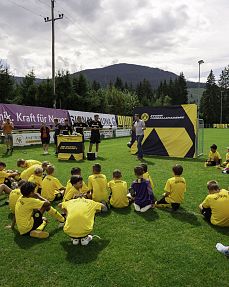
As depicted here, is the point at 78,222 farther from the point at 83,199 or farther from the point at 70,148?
the point at 70,148

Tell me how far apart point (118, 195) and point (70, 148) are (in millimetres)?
8528

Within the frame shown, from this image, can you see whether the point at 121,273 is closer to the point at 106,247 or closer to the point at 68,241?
the point at 106,247

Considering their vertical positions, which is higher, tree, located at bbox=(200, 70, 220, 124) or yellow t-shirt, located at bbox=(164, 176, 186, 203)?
tree, located at bbox=(200, 70, 220, 124)

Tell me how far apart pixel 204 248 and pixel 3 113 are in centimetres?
1926

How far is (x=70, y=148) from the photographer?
15500 millimetres

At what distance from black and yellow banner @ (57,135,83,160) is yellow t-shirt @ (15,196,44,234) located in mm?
9628

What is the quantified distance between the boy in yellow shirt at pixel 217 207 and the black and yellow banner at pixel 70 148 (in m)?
9.69

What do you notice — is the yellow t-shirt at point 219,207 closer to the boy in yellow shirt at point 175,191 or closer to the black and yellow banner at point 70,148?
the boy in yellow shirt at point 175,191

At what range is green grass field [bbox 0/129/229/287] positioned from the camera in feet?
13.8

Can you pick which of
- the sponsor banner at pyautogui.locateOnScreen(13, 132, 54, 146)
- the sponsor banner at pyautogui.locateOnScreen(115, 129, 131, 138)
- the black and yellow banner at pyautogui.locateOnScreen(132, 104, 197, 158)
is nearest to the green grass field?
the black and yellow banner at pyautogui.locateOnScreen(132, 104, 197, 158)

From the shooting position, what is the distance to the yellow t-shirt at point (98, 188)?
7.30 m

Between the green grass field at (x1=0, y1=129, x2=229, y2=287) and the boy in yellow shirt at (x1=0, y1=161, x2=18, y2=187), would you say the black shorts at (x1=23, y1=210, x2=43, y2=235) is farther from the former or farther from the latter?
the boy in yellow shirt at (x1=0, y1=161, x2=18, y2=187)

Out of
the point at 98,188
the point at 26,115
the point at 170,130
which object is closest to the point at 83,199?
the point at 98,188

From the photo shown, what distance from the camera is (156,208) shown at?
7.39 metres
